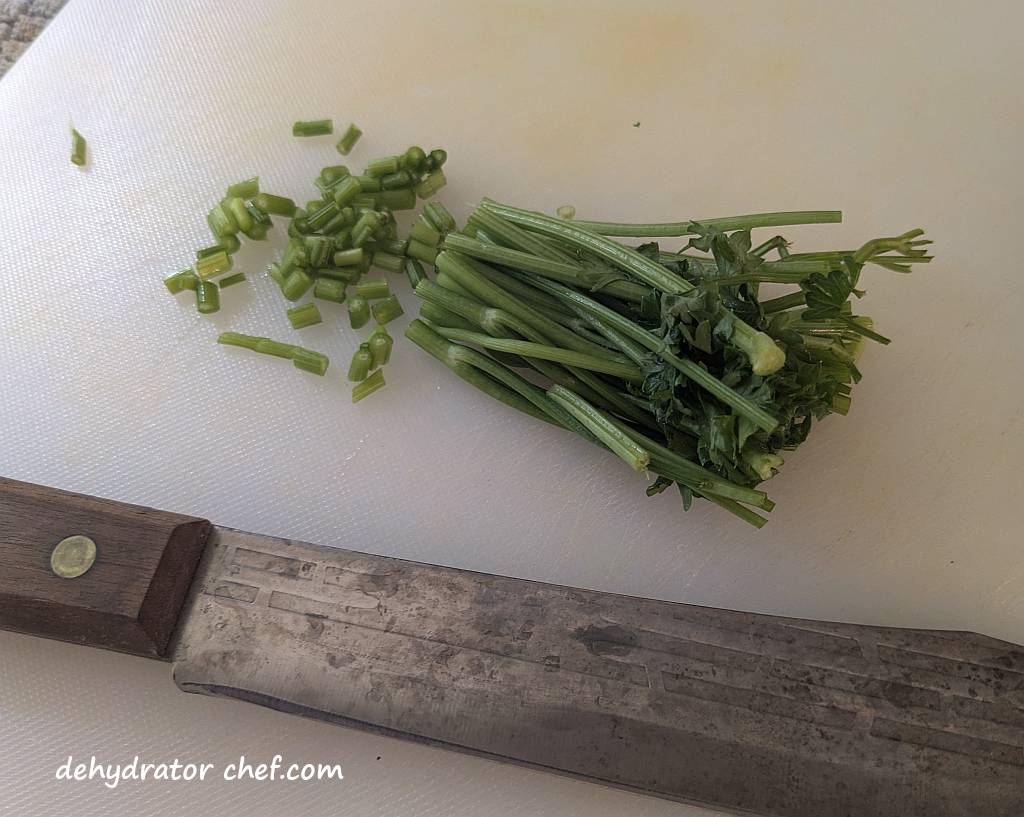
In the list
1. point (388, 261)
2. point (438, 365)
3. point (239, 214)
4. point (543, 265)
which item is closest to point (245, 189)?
point (239, 214)

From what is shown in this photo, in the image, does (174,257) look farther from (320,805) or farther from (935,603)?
(935,603)

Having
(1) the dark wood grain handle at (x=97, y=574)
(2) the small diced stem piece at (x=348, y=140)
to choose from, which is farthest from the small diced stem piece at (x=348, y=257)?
(1) the dark wood grain handle at (x=97, y=574)

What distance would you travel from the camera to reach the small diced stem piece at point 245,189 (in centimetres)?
197

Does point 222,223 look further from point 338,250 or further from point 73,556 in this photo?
point 73,556

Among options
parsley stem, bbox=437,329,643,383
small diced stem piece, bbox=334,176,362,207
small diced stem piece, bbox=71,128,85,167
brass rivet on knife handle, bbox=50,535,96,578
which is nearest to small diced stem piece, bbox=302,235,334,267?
small diced stem piece, bbox=334,176,362,207

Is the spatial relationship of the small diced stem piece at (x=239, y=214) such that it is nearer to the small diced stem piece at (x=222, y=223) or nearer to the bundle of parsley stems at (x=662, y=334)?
the small diced stem piece at (x=222, y=223)

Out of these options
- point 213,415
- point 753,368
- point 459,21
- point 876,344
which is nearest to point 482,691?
point 753,368

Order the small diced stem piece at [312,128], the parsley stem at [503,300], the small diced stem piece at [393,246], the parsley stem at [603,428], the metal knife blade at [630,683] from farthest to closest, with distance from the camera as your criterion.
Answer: the small diced stem piece at [312,128], the small diced stem piece at [393,246], the parsley stem at [503,300], the parsley stem at [603,428], the metal knife blade at [630,683]

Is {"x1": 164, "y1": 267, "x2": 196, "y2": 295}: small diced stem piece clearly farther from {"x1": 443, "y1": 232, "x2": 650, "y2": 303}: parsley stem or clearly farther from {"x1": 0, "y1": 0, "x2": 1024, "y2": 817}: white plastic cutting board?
{"x1": 443, "y1": 232, "x2": 650, "y2": 303}: parsley stem

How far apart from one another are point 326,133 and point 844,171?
1384 millimetres

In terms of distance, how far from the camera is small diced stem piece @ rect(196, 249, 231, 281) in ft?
6.28

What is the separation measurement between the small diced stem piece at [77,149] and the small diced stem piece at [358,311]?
33.0 inches

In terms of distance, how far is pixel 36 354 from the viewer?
1885mm

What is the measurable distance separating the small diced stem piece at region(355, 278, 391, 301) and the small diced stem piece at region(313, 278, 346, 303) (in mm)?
42
